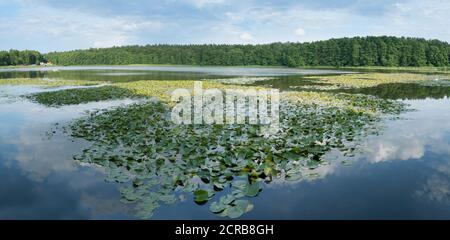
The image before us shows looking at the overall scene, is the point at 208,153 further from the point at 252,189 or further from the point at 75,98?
the point at 75,98

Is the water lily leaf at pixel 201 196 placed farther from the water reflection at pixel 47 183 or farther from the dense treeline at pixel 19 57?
the dense treeline at pixel 19 57

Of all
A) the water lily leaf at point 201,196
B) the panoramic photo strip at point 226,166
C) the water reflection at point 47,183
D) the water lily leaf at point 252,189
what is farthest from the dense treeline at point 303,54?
the water lily leaf at point 201,196

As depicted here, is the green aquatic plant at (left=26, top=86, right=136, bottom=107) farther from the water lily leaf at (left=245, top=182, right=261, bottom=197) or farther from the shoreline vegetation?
the shoreline vegetation

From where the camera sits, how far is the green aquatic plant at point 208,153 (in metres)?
5.46

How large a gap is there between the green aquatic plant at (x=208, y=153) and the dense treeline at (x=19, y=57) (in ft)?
376

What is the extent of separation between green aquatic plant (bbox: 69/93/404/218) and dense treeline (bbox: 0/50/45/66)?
11461 cm

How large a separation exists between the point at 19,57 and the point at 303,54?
292ft

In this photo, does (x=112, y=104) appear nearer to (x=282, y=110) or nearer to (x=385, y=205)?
(x=282, y=110)

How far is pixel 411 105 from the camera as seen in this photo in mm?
15586

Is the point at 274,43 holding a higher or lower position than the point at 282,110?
higher

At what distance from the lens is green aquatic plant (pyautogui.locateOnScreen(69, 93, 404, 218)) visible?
546 cm

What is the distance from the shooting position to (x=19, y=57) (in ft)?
366
